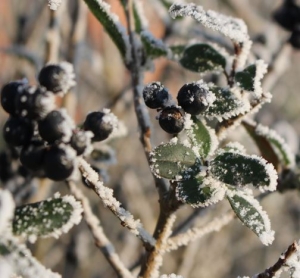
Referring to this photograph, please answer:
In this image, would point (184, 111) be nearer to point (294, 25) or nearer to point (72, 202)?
point (72, 202)

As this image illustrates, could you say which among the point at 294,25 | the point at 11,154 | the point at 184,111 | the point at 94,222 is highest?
the point at 184,111

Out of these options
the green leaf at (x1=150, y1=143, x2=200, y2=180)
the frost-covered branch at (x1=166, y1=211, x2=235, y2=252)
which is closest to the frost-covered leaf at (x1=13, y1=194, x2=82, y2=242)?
the green leaf at (x1=150, y1=143, x2=200, y2=180)

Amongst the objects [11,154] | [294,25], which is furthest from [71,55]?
[294,25]

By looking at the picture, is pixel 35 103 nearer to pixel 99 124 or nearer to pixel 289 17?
pixel 99 124

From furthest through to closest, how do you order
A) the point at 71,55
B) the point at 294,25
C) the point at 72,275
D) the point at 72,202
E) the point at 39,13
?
the point at 72,275
the point at 39,13
the point at 71,55
the point at 294,25
the point at 72,202

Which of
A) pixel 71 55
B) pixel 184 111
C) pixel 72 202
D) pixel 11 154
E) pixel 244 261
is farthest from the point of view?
pixel 244 261

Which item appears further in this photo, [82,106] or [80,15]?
[82,106]

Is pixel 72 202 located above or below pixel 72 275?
above
